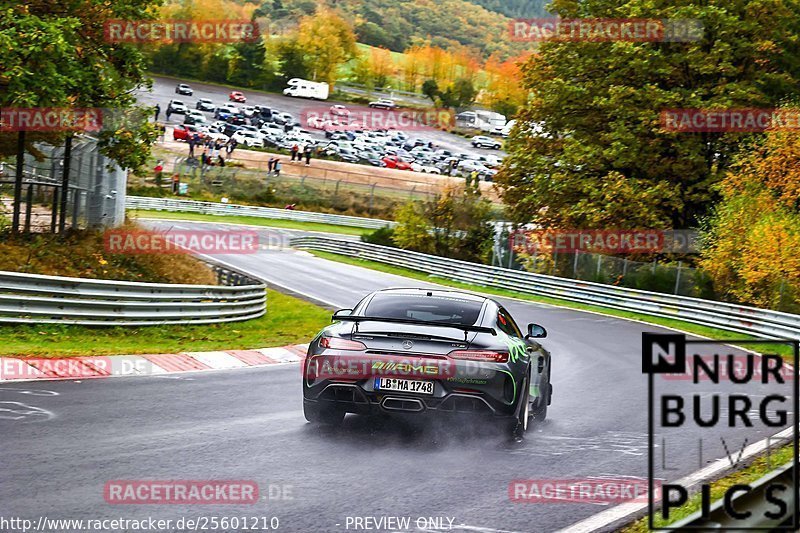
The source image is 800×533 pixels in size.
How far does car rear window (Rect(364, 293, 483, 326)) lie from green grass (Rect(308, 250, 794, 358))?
53.0 feet

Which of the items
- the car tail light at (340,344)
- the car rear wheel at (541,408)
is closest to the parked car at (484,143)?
the car rear wheel at (541,408)

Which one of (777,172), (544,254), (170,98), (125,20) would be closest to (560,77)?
(544,254)

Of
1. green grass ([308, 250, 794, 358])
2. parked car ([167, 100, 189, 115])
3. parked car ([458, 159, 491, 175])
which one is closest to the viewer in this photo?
green grass ([308, 250, 794, 358])

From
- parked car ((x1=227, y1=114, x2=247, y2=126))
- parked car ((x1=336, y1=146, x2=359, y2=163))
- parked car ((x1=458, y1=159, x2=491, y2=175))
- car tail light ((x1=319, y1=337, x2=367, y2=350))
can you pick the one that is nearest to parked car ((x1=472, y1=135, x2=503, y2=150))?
parked car ((x1=458, y1=159, x2=491, y2=175))

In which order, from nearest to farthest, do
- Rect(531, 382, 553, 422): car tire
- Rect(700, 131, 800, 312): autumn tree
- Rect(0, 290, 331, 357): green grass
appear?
Rect(531, 382, 553, 422): car tire → Rect(0, 290, 331, 357): green grass → Rect(700, 131, 800, 312): autumn tree

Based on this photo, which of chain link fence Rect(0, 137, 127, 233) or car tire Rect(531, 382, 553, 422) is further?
chain link fence Rect(0, 137, 127, 233)

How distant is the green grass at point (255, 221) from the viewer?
59.4 m

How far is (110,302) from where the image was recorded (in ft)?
60.6

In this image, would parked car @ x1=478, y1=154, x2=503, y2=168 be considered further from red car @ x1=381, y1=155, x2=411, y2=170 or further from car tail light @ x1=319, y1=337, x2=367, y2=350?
car tail light @ x1=319, y1=337, x2=367, y2=350

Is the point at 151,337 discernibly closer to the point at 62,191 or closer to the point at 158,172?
the point at 62,191

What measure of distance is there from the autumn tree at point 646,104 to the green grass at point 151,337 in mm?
16796

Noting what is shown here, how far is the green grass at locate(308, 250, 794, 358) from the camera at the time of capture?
29633mm

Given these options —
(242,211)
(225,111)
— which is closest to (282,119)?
(225,111)

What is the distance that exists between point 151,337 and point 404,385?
10.1 metres
